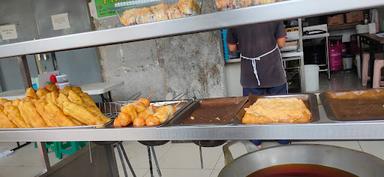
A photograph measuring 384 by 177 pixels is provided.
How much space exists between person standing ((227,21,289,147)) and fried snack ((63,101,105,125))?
4.90ft

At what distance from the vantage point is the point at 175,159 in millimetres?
2998

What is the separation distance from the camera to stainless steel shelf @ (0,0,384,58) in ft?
2.51

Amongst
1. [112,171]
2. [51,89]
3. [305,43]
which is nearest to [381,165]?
[51,89]

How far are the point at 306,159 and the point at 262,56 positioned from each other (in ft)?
4.54

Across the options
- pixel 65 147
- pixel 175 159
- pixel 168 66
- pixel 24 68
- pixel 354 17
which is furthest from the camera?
pixel 354 17

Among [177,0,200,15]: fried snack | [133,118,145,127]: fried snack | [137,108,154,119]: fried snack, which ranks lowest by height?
[133,118,145,127]: fried snack

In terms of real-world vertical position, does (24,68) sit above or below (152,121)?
above

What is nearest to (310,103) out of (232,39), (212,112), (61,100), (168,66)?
(212,112)

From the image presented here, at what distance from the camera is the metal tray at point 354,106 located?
0.88m

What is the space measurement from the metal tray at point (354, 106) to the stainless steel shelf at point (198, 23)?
325mm

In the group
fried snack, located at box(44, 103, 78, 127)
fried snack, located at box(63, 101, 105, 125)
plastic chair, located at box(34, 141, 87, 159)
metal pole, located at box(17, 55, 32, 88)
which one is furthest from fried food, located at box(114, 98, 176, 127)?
plastic chair, located at box(34, 141, 87, 159)

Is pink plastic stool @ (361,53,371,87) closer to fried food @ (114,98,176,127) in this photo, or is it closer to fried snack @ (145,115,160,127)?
fried food @ (114,98,176,127)

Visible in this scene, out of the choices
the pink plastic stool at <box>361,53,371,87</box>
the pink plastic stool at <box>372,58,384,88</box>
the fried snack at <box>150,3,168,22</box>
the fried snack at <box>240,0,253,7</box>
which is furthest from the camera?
the pink plastic stool at <box>361,53,371,87</box>

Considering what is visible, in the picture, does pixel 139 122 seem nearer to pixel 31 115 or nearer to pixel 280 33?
pixel 31 115
